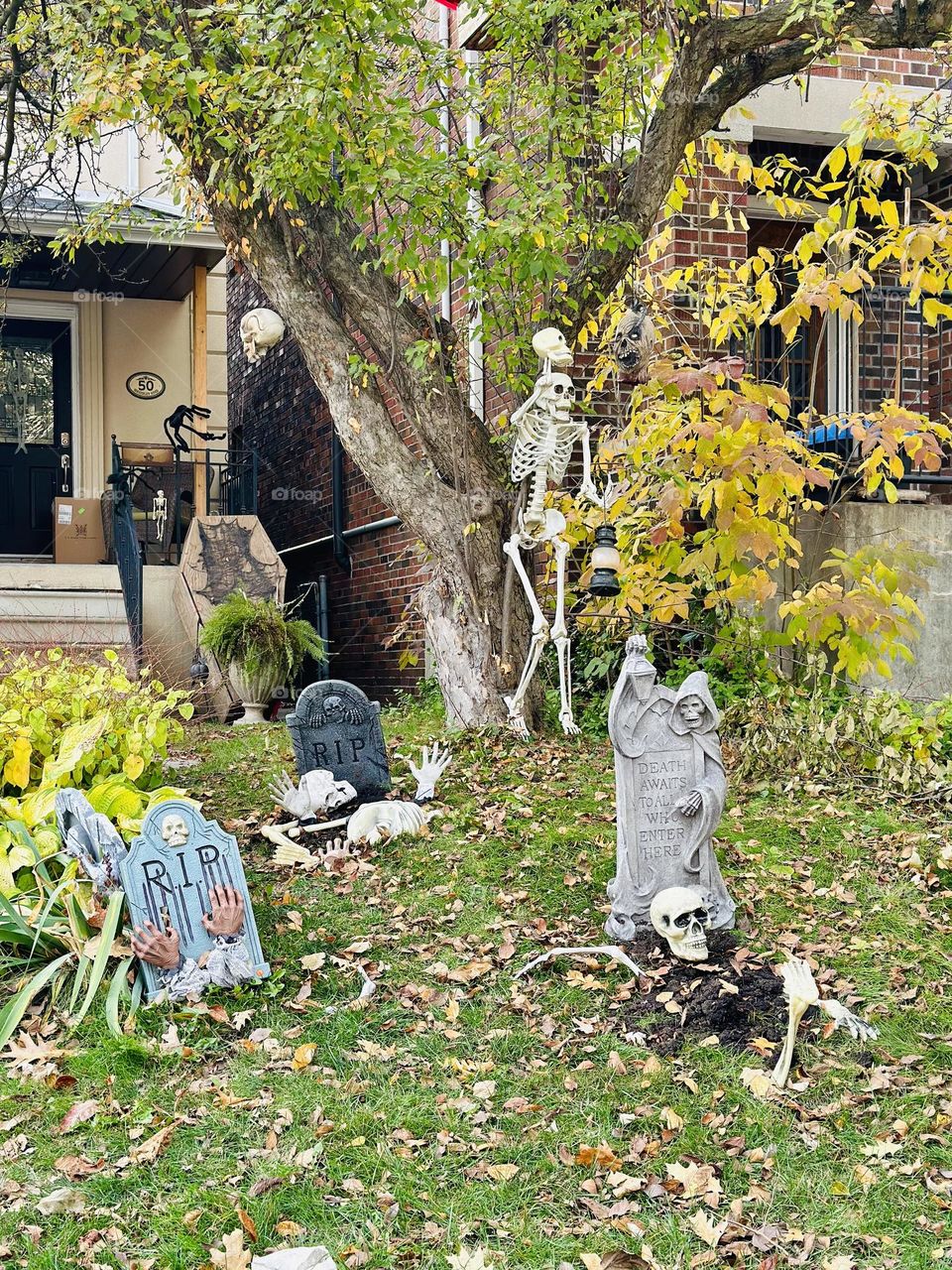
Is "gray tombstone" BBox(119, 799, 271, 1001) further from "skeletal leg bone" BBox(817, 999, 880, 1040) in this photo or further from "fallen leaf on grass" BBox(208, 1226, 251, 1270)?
"skeletal leg bone" BBox(817, 999, 880, 1040)

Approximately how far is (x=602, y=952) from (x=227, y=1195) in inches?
66.0

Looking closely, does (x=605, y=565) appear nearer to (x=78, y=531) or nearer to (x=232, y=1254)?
(x=232, y=1254)

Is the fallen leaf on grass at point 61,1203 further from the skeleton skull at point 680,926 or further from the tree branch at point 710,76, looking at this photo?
the tree branch at point 710,76

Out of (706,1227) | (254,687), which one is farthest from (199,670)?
(706,1227)

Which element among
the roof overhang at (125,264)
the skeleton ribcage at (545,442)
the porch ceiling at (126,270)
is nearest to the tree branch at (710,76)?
the skeleton ribcage at (545,442)

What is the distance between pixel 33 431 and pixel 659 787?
10.1 metres

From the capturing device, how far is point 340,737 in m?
6.02

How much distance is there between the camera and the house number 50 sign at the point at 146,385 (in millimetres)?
12992

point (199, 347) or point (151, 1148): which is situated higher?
point (199, 347)

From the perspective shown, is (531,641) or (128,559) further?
(128,559)

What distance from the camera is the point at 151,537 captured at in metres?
12.1

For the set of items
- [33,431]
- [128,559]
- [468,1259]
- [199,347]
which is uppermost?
[199,347]

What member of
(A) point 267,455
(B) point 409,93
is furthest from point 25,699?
(A) point 267,455

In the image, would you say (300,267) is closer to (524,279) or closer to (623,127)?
(524,279)
